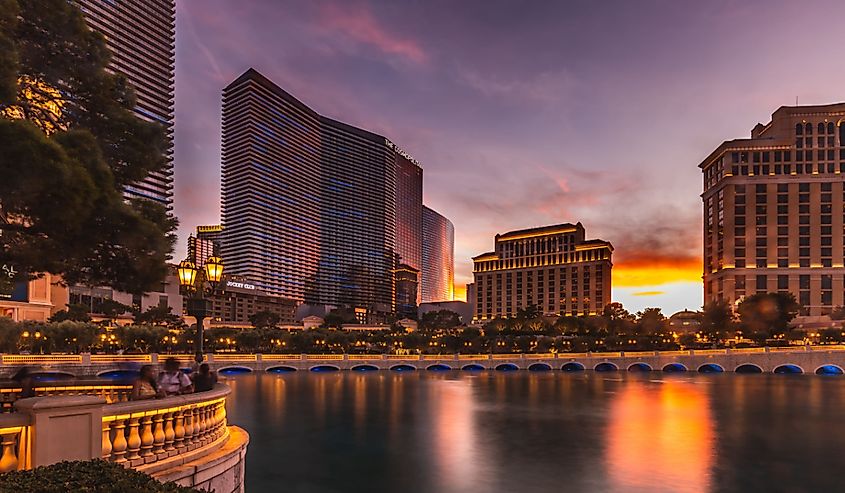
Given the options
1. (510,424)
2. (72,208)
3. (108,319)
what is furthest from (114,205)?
(108,319)

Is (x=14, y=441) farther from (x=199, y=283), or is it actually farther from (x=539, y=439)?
(x=539, y=439)

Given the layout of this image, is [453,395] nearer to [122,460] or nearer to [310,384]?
[310,384]

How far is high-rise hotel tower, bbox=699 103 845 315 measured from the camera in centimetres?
15362

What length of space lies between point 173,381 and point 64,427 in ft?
21.4

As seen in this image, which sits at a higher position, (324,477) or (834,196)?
(834,196)

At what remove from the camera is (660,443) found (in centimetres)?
3256

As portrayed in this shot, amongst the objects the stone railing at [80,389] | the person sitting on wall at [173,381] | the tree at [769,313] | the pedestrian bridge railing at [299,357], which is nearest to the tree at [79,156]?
the person sitting on wall at [173,381]

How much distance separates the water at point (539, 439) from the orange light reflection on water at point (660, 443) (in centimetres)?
10

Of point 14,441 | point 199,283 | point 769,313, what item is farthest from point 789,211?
point 14,441

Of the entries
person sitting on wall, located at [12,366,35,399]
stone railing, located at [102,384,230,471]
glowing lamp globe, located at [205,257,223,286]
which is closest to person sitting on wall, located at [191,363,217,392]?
stone railing, located at [102,384,230,471]

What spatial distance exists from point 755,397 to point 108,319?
133849mm

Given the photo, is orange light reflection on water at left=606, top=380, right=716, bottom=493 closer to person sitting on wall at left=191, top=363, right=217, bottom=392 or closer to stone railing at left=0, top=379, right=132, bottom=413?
person sitting on wall at left=191, top=363, right=217, bottom=392

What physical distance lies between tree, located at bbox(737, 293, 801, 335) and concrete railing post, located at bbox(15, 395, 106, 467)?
13811cm

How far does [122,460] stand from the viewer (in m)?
8.45
